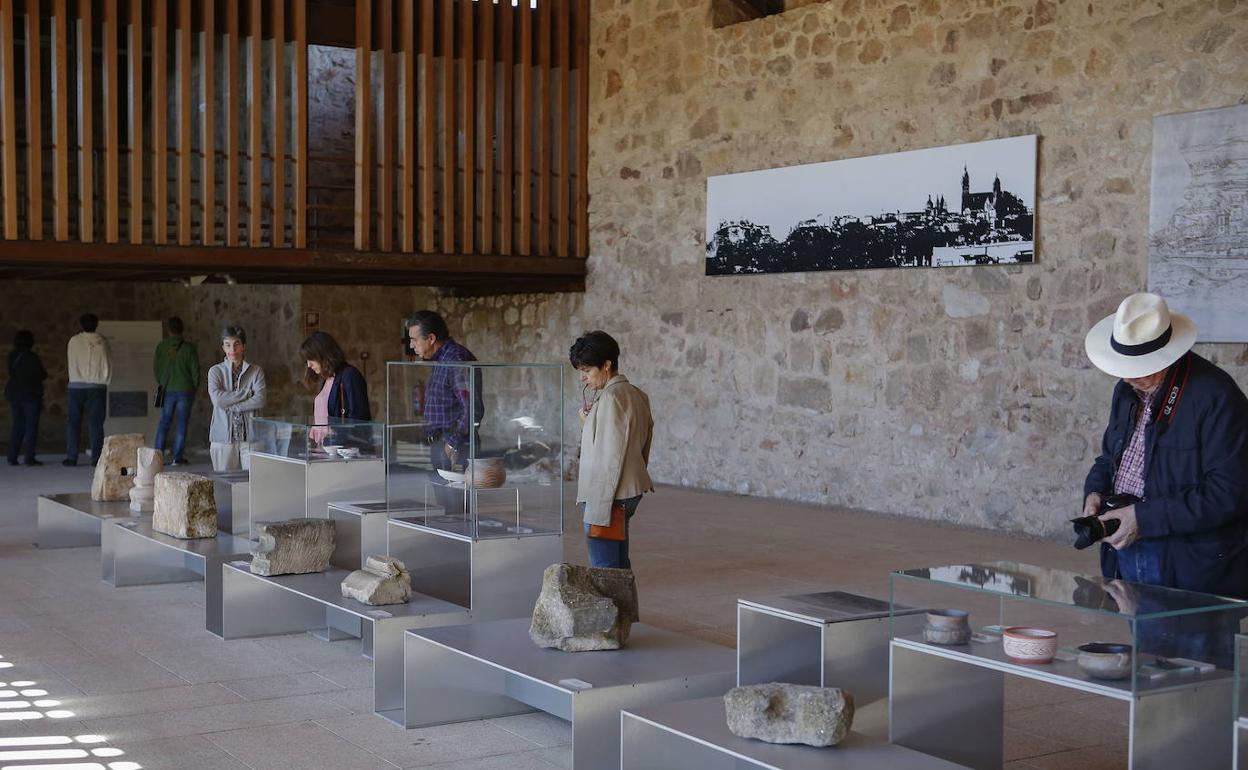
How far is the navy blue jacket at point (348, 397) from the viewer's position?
22.5 ft

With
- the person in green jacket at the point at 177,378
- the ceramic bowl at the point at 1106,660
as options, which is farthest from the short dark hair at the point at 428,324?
the person in green jacket at the point at 177,378

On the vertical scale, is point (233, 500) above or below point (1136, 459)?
below

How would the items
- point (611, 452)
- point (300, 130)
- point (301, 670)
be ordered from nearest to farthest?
point (301, 670), point (611, 452), point (300, 130)

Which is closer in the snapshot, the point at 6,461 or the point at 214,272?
the point at 214,272

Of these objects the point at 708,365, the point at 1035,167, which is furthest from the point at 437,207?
the point at 1035,167

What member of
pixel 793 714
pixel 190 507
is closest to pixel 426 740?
pixel 793 714

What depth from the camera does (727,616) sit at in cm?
618

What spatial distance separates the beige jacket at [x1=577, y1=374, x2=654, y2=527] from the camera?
5395 millimetres

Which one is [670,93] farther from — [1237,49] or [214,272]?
[1237,49]

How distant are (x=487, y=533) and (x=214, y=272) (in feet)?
22.5

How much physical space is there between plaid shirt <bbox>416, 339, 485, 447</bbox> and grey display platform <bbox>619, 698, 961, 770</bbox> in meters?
1.56

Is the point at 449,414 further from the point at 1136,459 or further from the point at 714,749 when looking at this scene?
the point at 1136,459

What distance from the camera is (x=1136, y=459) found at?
3.95 m

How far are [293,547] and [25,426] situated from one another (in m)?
9.36
